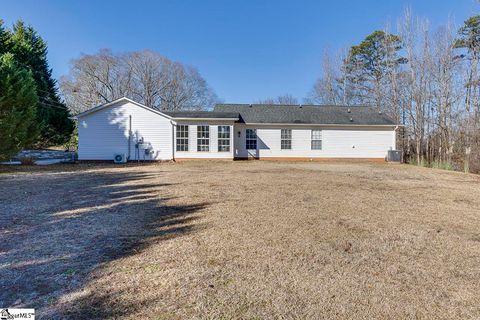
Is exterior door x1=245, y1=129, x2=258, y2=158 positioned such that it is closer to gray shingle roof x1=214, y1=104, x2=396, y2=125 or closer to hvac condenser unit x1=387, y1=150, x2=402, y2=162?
gray shingle roof x1=214, y1=104, x2=396, y2=125

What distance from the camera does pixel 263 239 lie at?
3717mm

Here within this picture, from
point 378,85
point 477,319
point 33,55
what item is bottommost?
point 477,319

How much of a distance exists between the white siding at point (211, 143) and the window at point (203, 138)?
0.64ft

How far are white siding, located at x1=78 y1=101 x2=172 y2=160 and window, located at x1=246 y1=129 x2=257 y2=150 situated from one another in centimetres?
542

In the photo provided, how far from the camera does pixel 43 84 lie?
81.0 ft

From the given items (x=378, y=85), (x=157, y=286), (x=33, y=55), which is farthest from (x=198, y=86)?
(x=157, y=286)

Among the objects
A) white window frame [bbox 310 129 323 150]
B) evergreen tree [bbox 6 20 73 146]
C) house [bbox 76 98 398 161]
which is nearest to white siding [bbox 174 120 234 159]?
house [bbox 76 98 398 161]

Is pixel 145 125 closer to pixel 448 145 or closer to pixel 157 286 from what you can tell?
pixel 157 286

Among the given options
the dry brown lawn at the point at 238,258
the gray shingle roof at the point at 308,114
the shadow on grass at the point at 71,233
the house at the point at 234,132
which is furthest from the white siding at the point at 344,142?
the shadow on grass at the point at 71,233

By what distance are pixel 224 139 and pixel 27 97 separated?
10.6 m

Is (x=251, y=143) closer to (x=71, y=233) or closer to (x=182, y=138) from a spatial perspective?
(x=182, y=138)

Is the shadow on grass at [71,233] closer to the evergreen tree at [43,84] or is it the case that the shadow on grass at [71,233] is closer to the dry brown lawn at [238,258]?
the dry brown lawn at [238,258]

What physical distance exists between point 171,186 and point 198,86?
35069 millimetres

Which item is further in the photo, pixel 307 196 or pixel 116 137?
pixel 116 137
